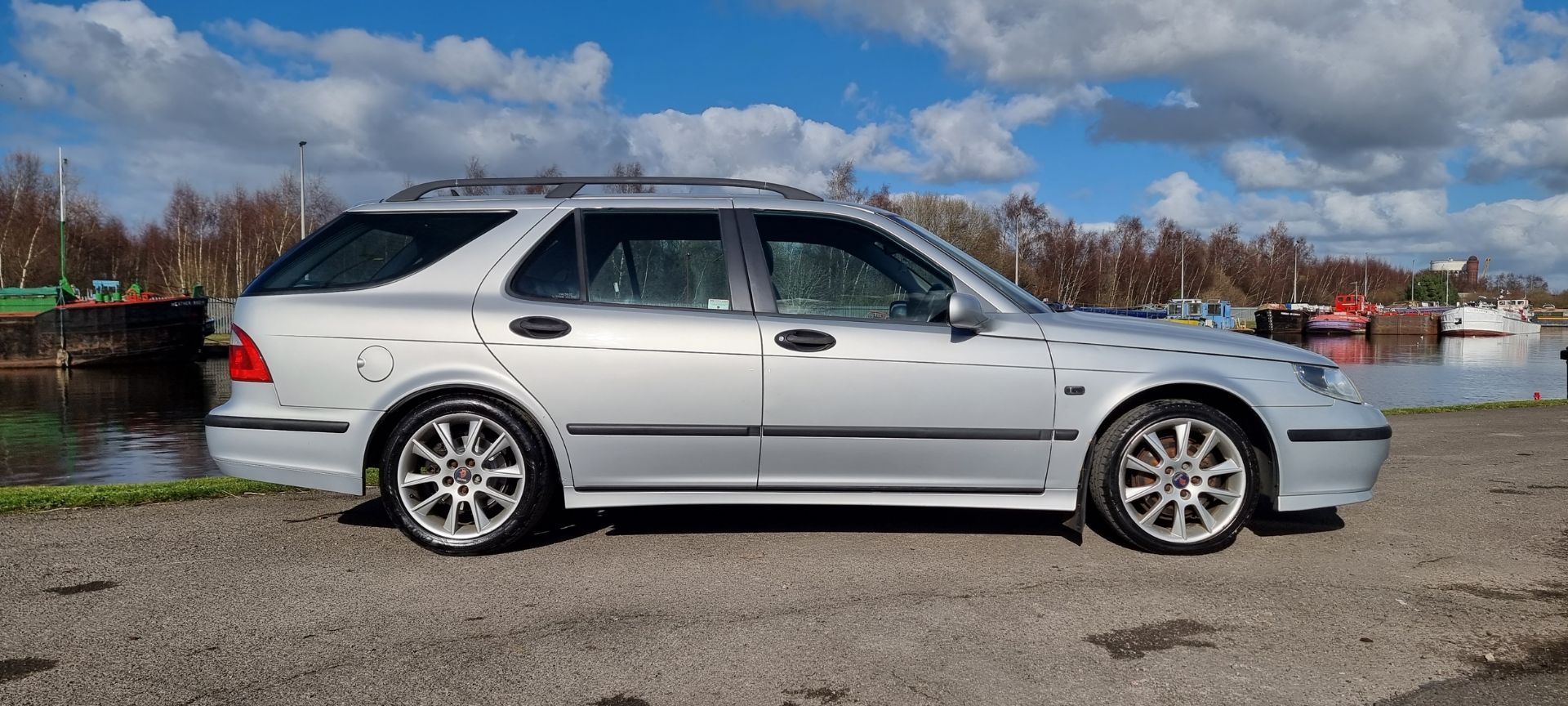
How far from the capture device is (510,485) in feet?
14.9

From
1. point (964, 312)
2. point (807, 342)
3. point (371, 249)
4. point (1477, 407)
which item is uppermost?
point (371, 249)

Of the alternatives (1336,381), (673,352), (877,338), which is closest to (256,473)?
(673,352)

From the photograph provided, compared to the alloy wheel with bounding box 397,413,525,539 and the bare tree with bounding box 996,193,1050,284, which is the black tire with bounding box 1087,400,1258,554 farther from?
the bare tree with bounding box 996,193,1050,284

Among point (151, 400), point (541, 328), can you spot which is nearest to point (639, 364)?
point (541, 328)

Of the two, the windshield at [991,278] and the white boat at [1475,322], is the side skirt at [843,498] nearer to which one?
the windshield at [991,278]

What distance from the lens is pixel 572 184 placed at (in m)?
4.98

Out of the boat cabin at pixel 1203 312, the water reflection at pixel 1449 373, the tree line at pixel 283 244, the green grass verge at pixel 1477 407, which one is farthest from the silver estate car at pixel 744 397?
the boat cabin at pixel 1203 312

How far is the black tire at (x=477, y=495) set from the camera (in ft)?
14.7

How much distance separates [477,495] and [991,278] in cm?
252

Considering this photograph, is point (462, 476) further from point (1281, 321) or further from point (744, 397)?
point (1281, 321)

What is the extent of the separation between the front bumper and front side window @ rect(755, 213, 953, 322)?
159cm

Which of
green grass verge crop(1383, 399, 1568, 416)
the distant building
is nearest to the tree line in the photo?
green grass verge crop(1383, 399, 1568, 416)

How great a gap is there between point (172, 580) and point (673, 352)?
2.17 meters

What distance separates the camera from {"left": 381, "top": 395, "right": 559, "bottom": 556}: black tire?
4469 millimetres
